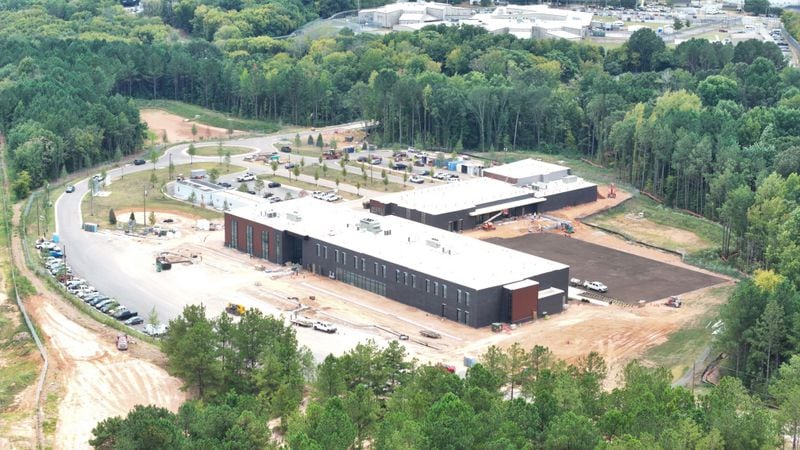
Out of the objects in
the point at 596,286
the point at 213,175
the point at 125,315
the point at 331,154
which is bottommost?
the point at 125,315

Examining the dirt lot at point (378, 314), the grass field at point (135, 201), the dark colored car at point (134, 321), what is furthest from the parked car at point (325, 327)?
the grass field at point (135, 201)

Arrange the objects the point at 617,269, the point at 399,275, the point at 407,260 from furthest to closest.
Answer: the point at 617,269 < the point at 407,260 < the point at 399,275

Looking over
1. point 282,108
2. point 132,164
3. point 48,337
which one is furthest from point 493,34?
point 48,337

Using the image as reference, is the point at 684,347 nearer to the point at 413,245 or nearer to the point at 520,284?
the point at 520,284

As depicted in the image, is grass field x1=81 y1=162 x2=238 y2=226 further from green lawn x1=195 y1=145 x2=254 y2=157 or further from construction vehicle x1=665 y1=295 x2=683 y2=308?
construction vehicle x1=665 y1=295 x2=683 y2=308

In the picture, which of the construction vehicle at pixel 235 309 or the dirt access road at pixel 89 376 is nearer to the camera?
the dirt access road at pixel 89 376

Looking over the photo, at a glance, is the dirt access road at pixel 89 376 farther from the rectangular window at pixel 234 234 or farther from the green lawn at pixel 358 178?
the green lawn at pixel 358 178

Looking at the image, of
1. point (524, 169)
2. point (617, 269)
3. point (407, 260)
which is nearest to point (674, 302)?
point (617, 269)
